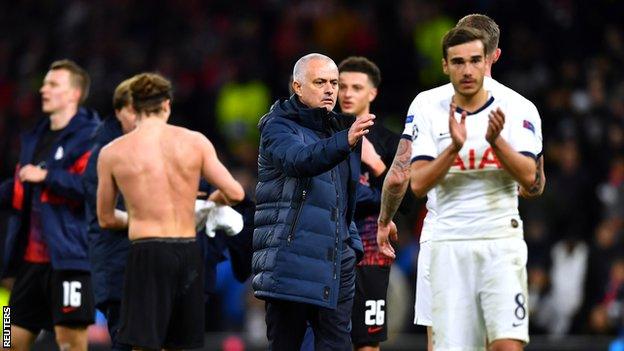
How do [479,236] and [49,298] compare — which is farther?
[49,298]

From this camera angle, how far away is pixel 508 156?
25.4 ft

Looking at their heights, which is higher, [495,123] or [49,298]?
[495,123]

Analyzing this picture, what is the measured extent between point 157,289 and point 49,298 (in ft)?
8.89

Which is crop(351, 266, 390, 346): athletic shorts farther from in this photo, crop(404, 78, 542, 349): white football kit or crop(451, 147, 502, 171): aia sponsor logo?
crop(451, 147, 502, 171): aia sponsor logo

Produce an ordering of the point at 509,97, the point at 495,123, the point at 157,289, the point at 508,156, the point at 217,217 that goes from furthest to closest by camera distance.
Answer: the point at 217,217
the point at 157,289
the point at 509,97
the point at 508,156
the point at 495,123

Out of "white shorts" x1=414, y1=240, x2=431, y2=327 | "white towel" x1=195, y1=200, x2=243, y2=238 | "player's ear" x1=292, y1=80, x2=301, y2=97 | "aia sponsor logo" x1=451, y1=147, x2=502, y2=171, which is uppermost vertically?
"player's ear" x1=292, y1=80, x2=301, y2=97

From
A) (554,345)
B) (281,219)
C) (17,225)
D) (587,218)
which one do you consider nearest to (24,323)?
(17,225)

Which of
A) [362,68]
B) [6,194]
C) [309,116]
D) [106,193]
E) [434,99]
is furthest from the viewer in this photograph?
[6,194]

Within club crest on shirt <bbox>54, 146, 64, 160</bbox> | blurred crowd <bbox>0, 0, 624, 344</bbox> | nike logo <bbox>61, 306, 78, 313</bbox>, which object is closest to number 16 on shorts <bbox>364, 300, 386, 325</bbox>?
nike logo <bbox>61, 306, 78, 313</bbox>

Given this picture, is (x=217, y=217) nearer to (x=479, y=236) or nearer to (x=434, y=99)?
(x=434, y=99)

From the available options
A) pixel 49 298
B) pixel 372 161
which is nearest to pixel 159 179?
pixel 372 161

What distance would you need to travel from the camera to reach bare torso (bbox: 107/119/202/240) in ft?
29.2

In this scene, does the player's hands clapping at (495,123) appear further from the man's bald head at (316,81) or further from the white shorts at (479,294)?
the man's bald head at (316,81)

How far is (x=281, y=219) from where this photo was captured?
338 inches
